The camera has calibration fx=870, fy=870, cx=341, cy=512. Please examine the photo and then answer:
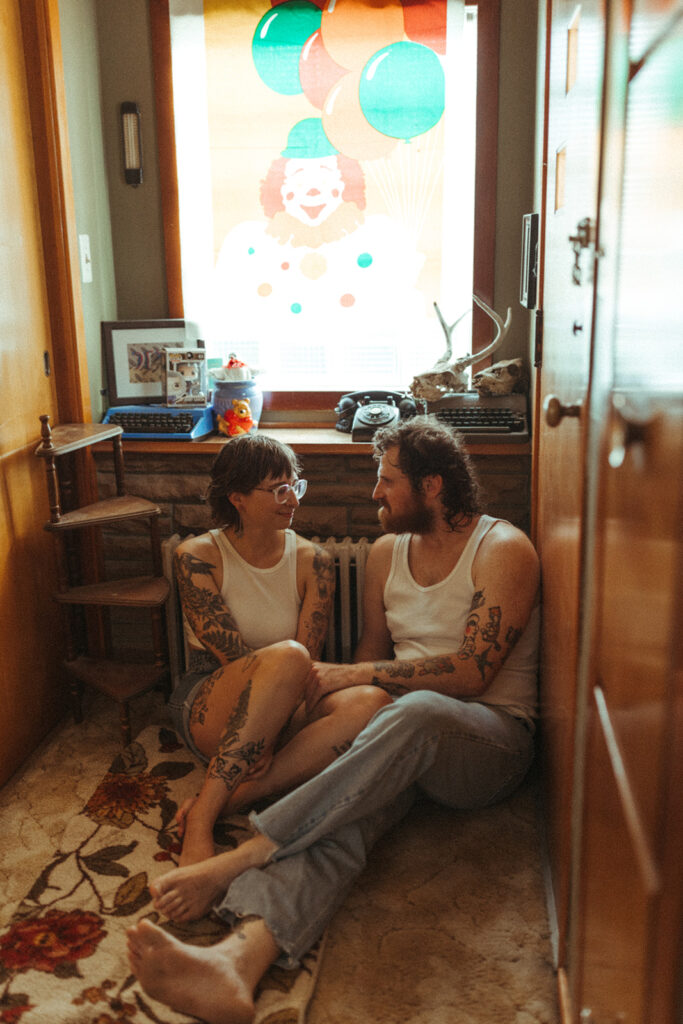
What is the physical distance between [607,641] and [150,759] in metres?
1.67

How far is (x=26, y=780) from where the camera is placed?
2.33m

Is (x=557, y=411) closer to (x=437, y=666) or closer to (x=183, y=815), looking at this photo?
(x=437, y=666)

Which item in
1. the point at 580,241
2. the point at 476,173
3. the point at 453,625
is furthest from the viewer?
the point at 476,173

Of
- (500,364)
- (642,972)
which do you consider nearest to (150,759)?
(500,364)

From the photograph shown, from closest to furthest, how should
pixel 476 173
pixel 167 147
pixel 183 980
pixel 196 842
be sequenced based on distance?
1. pixel 183 980
2. pixel 196 842
3. pixel 476 173
4. pixel 167 147

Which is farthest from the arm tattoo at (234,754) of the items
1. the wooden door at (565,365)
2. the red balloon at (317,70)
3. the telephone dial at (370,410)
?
the red balloon at (317,70)

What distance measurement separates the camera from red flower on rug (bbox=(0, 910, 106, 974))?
5.45 ft

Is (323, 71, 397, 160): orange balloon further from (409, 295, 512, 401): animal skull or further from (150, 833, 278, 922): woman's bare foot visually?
(150, 833, 278, 922): woman's bare foot

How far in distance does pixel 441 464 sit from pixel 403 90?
1304 millimetres

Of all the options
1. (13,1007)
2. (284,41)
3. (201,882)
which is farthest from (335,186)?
(13,1007)

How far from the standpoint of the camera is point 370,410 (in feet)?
8.73

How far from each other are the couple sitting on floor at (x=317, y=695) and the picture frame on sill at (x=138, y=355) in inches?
30.4

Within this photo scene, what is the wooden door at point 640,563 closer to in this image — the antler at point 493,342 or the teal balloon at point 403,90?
the antler at point 493,342

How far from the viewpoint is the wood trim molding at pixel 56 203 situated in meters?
2.39
